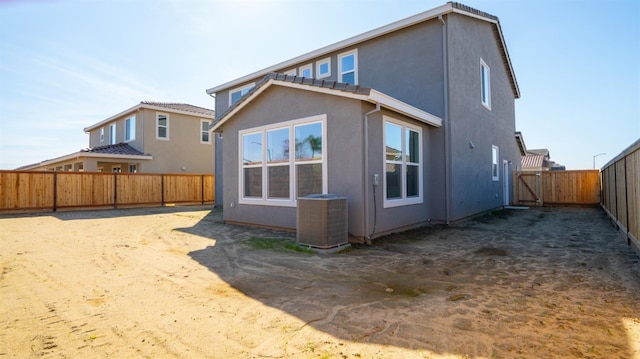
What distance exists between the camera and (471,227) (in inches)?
349

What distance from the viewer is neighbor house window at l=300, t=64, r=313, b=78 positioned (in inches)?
479

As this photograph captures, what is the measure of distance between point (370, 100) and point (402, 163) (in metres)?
2.24

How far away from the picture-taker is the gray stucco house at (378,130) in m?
6.73

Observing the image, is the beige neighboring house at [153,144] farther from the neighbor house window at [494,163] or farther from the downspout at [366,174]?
the neighbor house window at [494,163]

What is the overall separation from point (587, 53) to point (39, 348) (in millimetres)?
16042

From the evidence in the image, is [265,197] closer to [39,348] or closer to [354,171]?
[354,171]

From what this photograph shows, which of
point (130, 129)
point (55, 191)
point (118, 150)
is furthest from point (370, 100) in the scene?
point (130, 129)

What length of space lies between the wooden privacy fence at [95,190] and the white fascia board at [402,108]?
14248mm

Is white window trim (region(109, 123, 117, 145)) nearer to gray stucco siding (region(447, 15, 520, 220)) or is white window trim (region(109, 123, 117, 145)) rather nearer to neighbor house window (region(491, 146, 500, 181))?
gray stucco siding (region(447, 15, 520, 220))

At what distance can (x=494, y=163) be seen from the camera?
13523 mm

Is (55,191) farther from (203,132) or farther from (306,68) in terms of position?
(306,68)

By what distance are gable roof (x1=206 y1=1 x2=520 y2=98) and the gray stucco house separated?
0.04m

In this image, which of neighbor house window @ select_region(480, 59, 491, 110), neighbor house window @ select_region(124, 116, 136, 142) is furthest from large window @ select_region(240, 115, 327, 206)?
neighbor house window @ select_region(124, 116, 136, 142)

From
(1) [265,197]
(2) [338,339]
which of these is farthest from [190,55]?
(2) [338,339]
